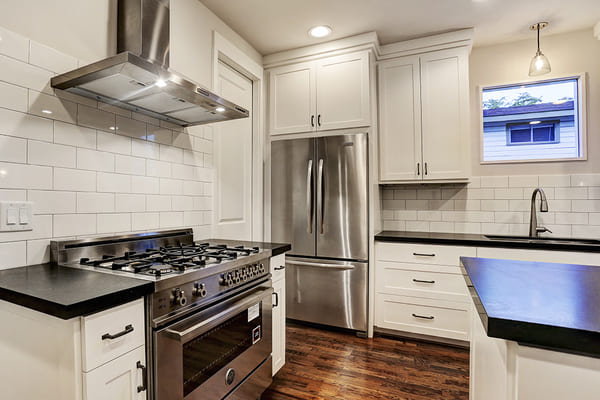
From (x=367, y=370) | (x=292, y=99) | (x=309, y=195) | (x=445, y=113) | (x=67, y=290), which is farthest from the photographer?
(x=292, y=99)

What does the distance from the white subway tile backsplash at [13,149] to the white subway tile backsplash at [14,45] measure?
1.11 feet

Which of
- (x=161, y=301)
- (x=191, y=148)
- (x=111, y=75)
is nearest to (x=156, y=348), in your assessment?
(x=161, y=301)

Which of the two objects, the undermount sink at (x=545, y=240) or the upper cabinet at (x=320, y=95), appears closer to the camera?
the undermount sink at (x=545, y=240)

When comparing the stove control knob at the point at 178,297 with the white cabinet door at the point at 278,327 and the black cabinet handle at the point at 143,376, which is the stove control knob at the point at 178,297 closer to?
the black cabinet handle at the point at 143,376

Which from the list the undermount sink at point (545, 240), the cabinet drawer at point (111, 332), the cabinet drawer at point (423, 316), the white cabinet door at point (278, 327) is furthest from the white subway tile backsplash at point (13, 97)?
the undermount sink at point (545, 240)

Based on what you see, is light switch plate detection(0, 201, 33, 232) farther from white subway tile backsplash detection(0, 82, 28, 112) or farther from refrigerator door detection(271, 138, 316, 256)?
refrigerator door detection(271, 138, 316, 256)

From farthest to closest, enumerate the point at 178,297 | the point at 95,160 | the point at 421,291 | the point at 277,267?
the point at 421,291
the point at 277,267
the point at 95,160
the point at 178,297

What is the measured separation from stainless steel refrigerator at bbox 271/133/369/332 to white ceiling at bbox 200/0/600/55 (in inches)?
36.2

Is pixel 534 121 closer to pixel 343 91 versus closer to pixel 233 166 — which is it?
pixel 343 91

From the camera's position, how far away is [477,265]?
4.31ft

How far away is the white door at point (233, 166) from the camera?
245cm

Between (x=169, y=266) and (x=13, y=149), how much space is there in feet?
2.53

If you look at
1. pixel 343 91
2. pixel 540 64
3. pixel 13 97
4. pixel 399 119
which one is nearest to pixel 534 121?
pixel 540 64

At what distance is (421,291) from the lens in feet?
8.43
